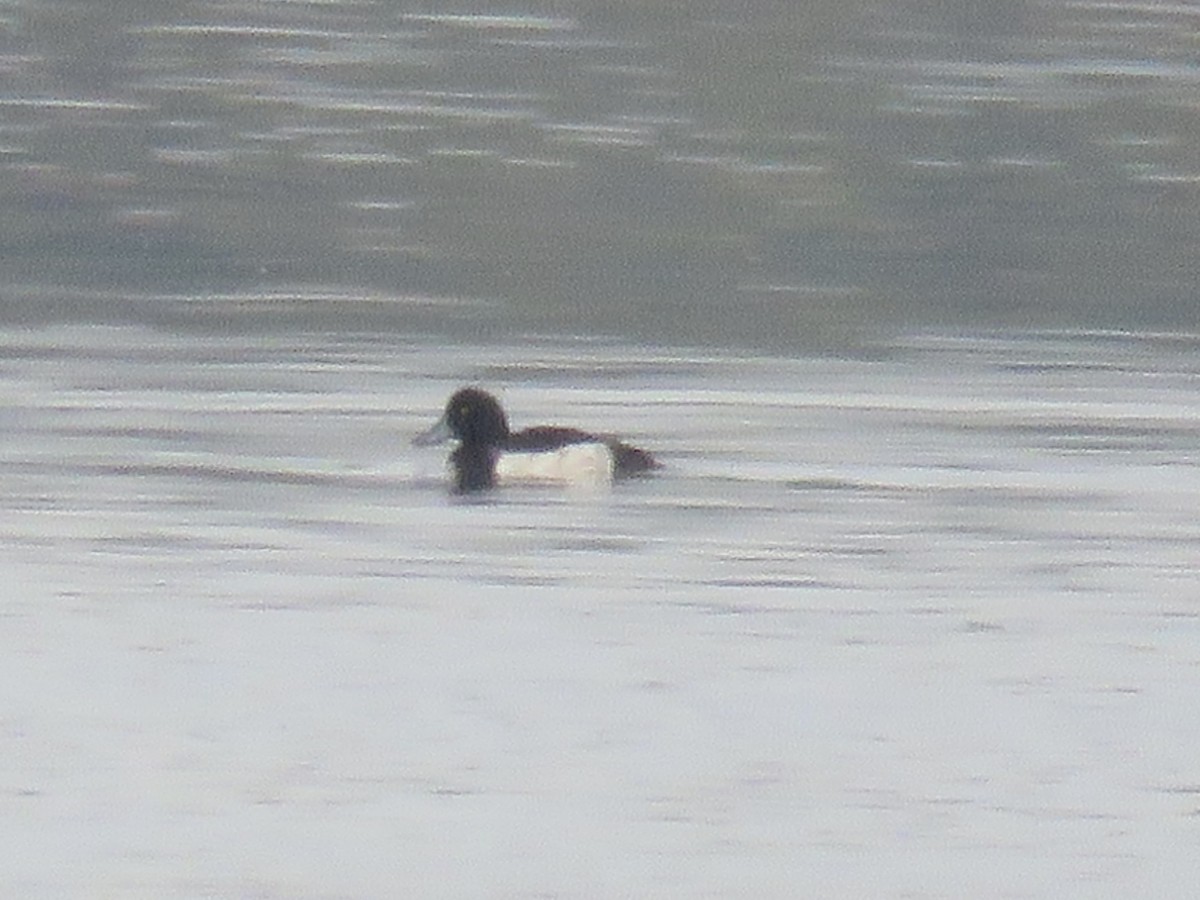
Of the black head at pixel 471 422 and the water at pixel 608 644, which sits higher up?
the black head at pixel 471 422

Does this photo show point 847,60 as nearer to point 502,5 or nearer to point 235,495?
point 502,5

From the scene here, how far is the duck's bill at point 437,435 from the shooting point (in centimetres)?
1797

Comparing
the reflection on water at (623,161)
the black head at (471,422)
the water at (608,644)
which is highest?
the reflection on water at (623,161)

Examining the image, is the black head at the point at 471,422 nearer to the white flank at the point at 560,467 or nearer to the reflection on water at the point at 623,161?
the white flank at the point at 560,467

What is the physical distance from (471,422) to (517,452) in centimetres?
45

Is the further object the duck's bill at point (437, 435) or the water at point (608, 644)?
the duck's bill at point (437, 435)

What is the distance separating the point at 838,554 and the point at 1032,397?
15.3 feet

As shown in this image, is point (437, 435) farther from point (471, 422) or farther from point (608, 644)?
point (608, 644)

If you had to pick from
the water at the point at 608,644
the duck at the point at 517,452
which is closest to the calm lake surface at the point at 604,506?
the water at the point at 608,644

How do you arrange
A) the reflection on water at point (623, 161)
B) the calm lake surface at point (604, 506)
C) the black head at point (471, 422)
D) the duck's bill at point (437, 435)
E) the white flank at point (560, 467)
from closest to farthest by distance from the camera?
the calm lake surface at point (604, 506) → the white flank at point (560, 467) → the black head at point (471, 422) → the duck's bill at point (437, 435) → the reflection on water at point (623, 161)

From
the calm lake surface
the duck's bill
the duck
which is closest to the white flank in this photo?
the duck

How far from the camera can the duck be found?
17.1 meters

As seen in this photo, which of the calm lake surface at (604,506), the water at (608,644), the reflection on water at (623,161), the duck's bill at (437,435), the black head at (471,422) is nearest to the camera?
the water at (608,644)

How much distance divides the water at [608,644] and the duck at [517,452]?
143 mm
